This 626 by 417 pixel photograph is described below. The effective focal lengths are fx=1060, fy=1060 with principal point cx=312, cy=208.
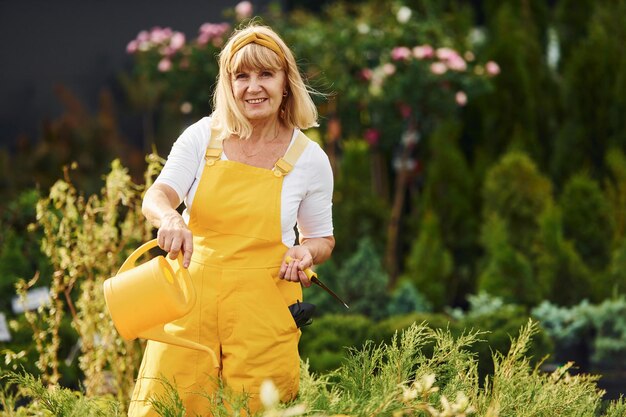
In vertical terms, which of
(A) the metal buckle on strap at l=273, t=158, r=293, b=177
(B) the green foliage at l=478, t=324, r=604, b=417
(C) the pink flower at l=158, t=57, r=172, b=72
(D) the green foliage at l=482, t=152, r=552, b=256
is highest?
(C) the pink flower at l=158, t=57, r=172, b=72

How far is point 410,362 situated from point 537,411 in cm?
34

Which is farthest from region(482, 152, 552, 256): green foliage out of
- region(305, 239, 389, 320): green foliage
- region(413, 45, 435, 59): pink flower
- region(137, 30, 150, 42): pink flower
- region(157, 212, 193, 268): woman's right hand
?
region(157, 212, 193, 268): woman's right hand

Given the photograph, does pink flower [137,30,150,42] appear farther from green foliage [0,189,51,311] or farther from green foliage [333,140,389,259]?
green foliage [0,189,51,311]

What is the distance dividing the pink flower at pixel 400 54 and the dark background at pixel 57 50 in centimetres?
187

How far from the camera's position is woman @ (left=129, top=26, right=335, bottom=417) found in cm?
256

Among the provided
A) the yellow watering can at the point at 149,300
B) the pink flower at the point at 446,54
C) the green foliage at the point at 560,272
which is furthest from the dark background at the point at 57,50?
the yellow watering can at the point at 149,300

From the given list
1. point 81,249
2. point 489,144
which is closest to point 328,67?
point 489,144

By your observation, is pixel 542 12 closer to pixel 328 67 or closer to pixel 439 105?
pixel 439 105

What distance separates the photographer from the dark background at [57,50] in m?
7.64

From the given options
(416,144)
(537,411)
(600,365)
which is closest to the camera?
(537,411)

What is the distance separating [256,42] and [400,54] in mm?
4941

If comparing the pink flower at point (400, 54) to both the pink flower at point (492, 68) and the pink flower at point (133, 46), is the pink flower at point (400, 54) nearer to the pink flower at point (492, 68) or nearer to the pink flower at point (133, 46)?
the pink flower at point (492, 68)

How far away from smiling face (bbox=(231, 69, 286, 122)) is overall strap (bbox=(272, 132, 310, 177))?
0.10 metres

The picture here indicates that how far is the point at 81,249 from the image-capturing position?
3.76 m
